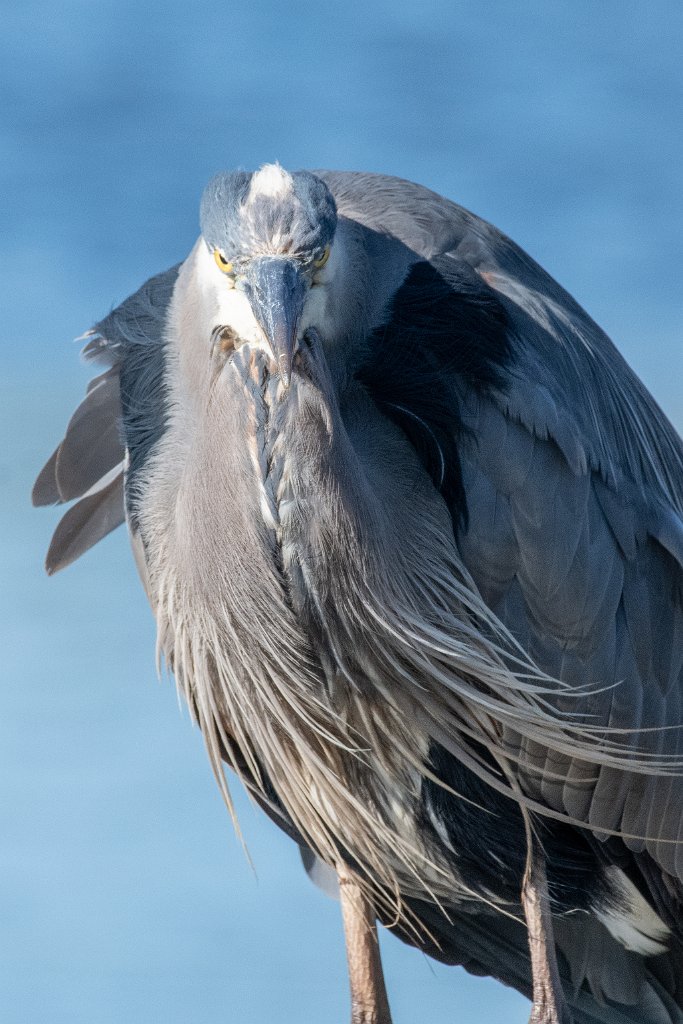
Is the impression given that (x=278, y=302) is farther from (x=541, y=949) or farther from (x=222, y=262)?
(x=541, y=949)

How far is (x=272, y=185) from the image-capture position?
2.09 m

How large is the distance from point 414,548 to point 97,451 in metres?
0.94

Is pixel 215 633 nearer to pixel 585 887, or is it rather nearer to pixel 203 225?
pixel 203 225

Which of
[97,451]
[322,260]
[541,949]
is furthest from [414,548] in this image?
[97,451]

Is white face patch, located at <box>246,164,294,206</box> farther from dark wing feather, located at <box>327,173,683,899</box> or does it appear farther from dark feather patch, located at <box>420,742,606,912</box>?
dark feather patch, located at <box>420,742,606,912</box>

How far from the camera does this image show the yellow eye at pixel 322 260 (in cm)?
206

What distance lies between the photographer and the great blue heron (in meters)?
2.11

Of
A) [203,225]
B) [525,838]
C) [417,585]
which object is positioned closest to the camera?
[203,225]

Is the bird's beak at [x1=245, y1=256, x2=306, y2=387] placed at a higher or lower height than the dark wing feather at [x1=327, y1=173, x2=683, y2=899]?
higher

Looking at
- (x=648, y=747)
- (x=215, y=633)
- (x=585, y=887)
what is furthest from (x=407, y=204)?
(x=585, y=887)

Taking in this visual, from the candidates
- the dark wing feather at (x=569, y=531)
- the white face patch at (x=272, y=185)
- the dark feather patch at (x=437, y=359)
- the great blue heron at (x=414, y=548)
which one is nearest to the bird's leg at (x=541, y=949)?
the great blue heron at (x=414, y=548)

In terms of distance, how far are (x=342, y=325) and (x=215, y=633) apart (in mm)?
584

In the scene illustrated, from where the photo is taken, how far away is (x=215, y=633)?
7.77 ft

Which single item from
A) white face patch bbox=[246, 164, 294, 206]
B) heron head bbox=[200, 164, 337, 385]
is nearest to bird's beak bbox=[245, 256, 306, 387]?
heron head bbox=[200, 164, 337, 385]
